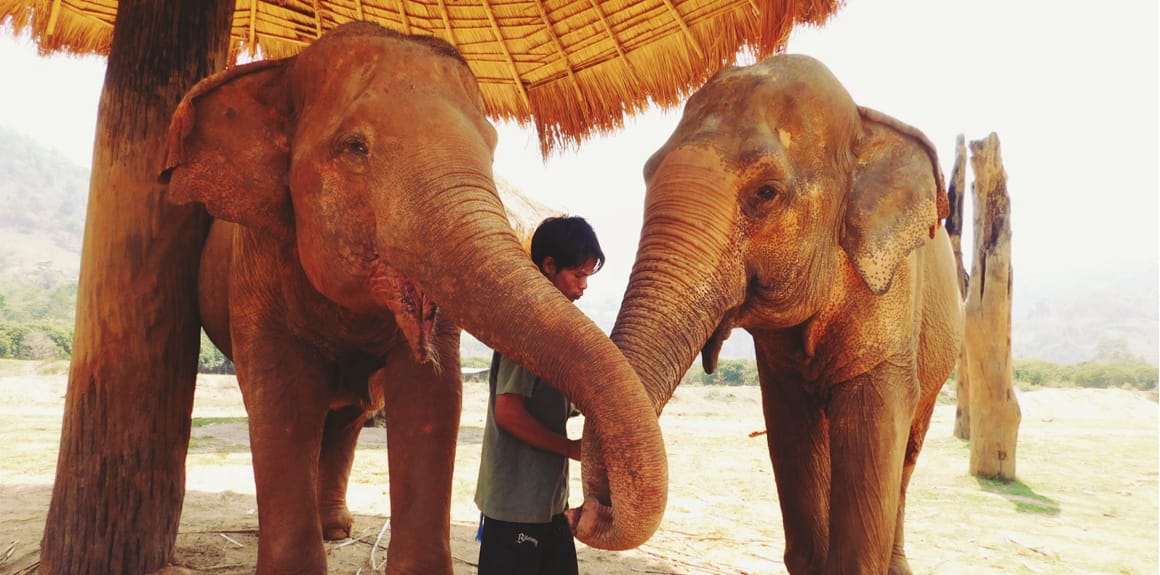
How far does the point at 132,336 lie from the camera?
140 inches

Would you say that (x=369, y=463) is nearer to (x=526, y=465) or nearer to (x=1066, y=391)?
(x=526, y=465)

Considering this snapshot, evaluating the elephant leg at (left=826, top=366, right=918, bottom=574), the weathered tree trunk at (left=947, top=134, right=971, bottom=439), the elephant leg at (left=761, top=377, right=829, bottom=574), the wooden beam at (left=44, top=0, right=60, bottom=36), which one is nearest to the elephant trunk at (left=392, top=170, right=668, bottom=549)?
the elephant leg at (left=826, top=366, right=918, bottom=574)

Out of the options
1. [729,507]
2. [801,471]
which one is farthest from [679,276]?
[729,507]

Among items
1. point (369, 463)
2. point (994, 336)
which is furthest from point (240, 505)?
point (994, 336)

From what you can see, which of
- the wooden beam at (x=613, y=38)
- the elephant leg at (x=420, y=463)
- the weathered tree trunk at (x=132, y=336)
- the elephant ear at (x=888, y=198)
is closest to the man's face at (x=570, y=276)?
the elephant leg at (x=420, y=463)

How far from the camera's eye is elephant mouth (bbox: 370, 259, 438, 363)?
2.47 meters

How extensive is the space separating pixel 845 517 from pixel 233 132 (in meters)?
2.35

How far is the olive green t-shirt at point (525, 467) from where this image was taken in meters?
2.90

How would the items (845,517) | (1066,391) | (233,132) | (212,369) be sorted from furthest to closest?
1. (212,369)
2. (1066,391)
3. (845,517)
4. (233,132)

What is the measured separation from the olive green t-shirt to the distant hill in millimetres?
58139

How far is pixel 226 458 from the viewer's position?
25.2 feet

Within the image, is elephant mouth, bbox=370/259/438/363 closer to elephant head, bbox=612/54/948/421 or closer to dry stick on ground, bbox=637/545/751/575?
elephant head, bbox=612/54/948/421

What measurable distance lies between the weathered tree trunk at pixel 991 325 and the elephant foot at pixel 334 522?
6.79 m

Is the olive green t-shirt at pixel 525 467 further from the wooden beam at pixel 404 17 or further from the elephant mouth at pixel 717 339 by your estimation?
the wooden beam at pixel 404 17
